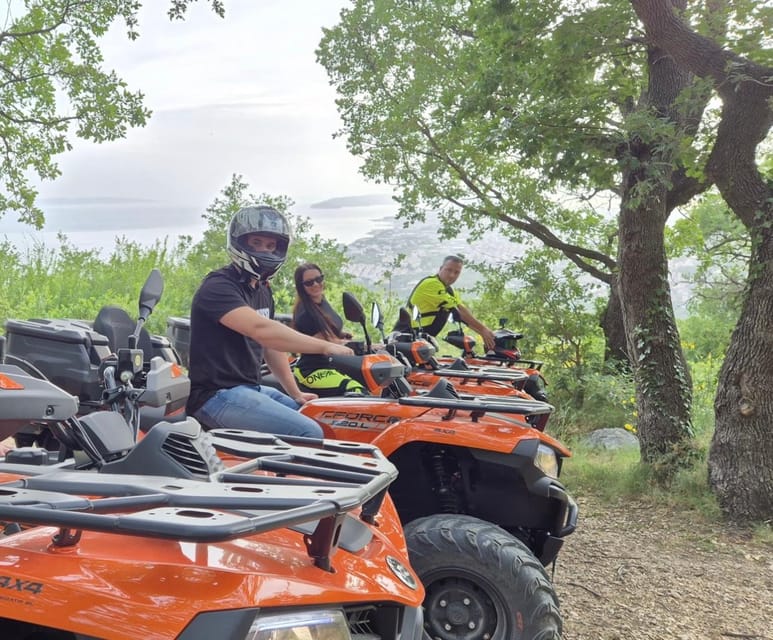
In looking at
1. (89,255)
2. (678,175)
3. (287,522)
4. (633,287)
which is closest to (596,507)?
(633,287)

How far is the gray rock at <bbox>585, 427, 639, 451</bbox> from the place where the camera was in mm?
10047

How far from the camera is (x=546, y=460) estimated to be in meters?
3.79

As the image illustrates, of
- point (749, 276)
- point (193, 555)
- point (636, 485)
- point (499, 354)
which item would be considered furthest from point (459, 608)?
point (499, 354)

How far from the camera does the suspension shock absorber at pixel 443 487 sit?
12.3ft

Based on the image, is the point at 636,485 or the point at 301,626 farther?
the point at 636,485

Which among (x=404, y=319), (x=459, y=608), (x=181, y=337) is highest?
(x=404, y=319)

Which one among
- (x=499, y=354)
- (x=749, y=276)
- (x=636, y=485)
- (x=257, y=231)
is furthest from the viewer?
(x=499, y=354)

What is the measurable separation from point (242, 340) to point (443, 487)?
47.1 inches

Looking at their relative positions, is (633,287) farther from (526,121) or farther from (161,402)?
(161,402)

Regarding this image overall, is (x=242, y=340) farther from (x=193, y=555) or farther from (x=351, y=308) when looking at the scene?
(x=193, y=555)

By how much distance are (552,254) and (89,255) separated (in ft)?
26.3

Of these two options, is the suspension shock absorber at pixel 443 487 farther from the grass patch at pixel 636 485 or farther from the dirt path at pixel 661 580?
the grass patch at pixel 636 485

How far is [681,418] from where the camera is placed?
790 cm

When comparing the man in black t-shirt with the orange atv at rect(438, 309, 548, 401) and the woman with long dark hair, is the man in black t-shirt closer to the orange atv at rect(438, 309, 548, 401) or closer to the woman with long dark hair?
the woman with long dark hair
